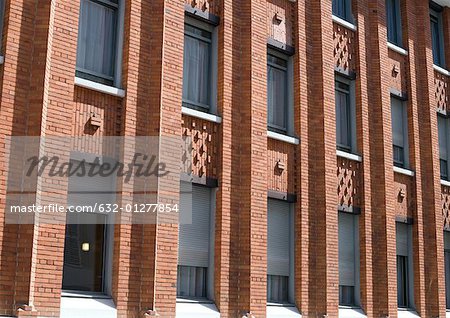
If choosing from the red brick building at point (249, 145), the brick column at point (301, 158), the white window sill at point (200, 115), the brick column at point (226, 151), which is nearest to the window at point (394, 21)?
the red brick building at point (249, 145)

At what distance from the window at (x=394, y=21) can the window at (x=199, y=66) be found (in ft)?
24.4

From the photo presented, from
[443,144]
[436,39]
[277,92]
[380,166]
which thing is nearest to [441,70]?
[436,39]

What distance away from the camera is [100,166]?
12578 millimetres

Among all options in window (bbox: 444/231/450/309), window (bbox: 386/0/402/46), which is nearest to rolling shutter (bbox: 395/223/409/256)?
window (bbox: 444/231/450/309)

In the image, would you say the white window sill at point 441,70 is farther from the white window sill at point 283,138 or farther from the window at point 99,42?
the window at point 99,42

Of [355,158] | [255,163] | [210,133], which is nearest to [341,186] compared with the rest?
[355,158]

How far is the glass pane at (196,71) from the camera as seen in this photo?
577 inches

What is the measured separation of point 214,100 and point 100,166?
11.0ft

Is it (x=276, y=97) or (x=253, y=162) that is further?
(x=276, y=97)

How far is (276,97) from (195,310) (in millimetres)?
5626

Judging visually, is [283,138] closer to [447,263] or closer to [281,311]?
[281,311]

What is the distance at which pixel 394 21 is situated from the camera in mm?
21000

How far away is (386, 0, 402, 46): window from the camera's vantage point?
2073 cm

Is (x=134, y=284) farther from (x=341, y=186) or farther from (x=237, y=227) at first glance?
(x=341, y=186)
